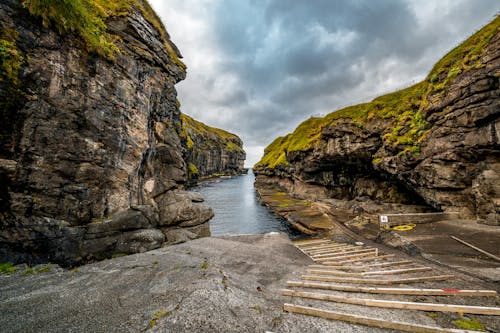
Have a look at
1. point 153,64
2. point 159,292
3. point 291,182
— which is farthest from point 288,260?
point 291,182

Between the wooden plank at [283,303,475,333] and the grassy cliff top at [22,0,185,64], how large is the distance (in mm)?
22115

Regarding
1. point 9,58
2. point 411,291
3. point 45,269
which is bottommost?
point 45,269

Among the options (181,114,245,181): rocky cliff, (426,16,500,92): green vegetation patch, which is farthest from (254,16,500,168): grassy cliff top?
(181,114,245,181): rocky cliff

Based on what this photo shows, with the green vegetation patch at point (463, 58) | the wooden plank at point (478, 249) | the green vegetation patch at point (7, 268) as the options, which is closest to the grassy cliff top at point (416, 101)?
the green vegetation patch at point (463, 58)

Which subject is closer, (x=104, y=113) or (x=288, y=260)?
(x=288, y=260)

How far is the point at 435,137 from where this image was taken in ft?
61.2

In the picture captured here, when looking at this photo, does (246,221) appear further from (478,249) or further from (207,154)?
(207,154)

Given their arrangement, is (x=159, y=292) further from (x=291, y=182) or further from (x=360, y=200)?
(x=291, y=182)

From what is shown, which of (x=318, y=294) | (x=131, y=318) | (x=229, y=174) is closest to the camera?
(x=131, y=318)

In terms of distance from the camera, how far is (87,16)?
14438 millimetres

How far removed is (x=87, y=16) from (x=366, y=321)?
82.9 ft

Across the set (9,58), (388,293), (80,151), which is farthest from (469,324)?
(9,58)

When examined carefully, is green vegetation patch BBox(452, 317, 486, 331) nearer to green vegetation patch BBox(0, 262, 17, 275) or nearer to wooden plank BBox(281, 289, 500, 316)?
wooden plank BBox(281, 289, 500, 316)

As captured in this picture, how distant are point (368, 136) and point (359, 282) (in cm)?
2735
